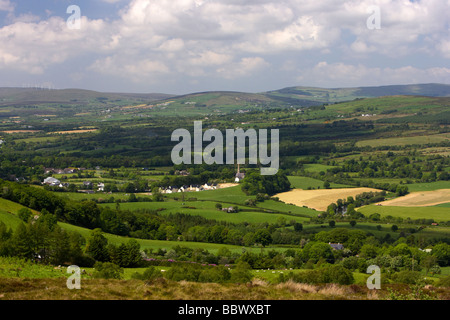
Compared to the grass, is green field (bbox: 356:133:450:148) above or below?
above

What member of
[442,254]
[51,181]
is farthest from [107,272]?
[51,181]

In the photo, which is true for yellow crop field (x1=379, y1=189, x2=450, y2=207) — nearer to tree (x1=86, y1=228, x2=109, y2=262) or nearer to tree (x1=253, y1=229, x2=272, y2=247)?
tree (x1=253, y1=229, x2=272, y2=247)

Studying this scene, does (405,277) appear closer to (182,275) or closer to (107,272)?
(182,275)

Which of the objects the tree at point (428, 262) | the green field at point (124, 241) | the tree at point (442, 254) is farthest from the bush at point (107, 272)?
the tree at point (442, 254)

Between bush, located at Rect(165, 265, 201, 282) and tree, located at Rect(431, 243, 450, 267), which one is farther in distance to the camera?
tree, located at Rect(431, 243, 450, 267)

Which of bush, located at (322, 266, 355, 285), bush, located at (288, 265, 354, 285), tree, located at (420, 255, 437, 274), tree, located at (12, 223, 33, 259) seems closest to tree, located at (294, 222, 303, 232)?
tree, located at (420, 255, 437, 274)

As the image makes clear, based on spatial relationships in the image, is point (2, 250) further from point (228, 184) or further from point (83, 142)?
point (83, 142)
